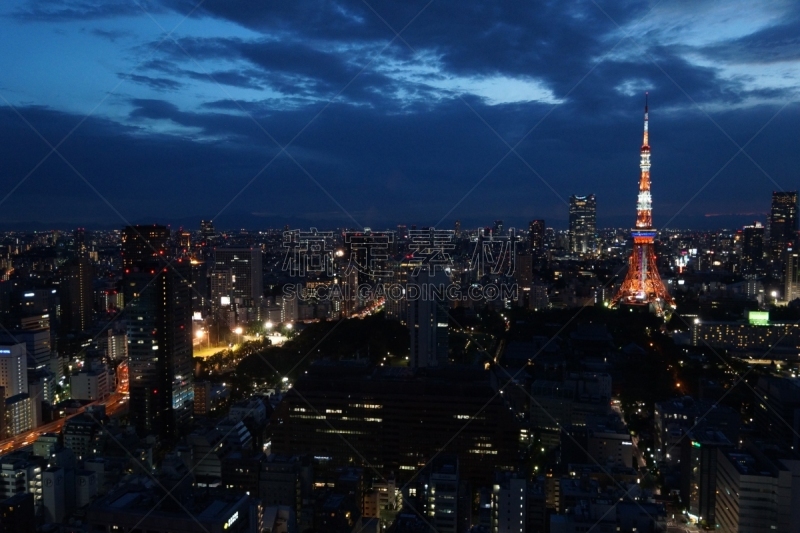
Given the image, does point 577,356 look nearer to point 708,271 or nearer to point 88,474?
point 88,474

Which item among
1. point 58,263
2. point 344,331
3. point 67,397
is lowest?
point 67,397

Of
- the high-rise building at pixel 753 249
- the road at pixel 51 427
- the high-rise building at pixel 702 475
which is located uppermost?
the high-rise building at pixel 753 249

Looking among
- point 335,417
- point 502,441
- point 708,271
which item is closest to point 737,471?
point 502,441

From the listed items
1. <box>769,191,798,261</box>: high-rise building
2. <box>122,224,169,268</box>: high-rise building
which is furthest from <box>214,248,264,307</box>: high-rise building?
<box>769,191,798,261</box>: high-rise building

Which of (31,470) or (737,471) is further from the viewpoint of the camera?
(31,470)

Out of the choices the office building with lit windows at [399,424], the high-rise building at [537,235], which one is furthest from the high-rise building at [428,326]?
the high-rise building at [537,235]

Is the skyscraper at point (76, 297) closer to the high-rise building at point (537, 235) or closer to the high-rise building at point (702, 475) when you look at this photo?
the high-rise building at point (702, 475)

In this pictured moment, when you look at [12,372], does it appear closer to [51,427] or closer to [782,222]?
[51,427]
